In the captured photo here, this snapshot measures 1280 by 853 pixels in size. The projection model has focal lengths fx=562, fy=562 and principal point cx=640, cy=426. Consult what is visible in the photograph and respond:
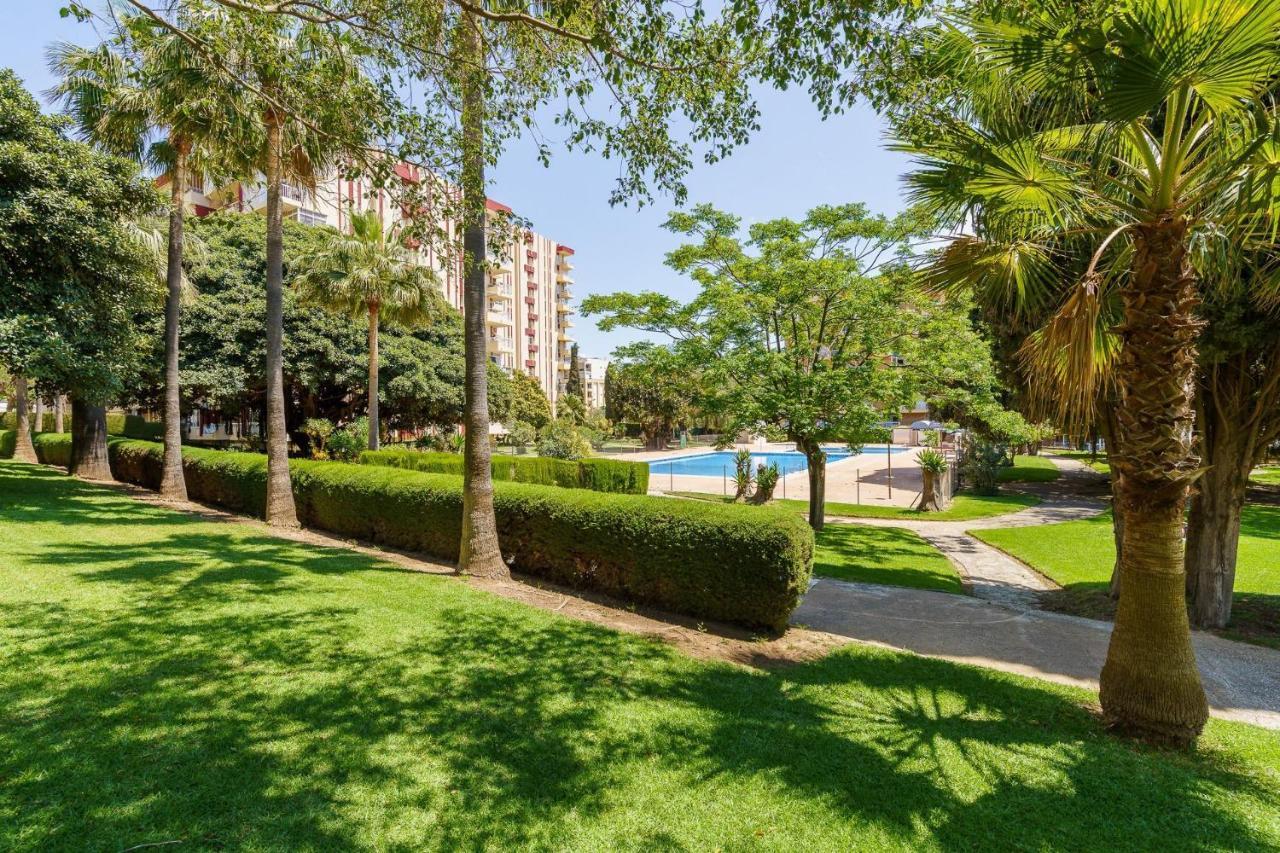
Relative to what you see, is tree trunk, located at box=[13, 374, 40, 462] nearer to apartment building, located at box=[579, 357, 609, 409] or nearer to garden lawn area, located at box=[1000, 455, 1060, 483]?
garden lawn area, located at box=[1000, 455, 1060, 483]

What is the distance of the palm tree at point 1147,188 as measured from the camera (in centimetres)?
352

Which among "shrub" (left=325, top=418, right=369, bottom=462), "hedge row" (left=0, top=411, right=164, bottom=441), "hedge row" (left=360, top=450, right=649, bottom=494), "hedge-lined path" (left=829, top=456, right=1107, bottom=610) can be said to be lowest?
"hedge-lined path" (left=829, top=456, right=1107, bottom=610)

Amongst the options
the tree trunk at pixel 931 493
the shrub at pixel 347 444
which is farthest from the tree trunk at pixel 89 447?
the tree trunk at pixel 931 493

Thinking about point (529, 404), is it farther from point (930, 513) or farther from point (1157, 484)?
point (1157, 484)

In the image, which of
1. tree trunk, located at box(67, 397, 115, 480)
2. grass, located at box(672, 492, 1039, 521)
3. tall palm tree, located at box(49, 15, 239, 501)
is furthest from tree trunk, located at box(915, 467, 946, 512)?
tree trunk, located at box(67, 397, 115, 480)

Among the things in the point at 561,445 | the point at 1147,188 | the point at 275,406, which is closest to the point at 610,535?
the point at 1147,188

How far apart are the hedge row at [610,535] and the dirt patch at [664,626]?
176 mm

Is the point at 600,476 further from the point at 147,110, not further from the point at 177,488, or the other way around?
the point at 147,110

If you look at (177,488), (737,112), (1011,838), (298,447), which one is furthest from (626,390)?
(1011,838)

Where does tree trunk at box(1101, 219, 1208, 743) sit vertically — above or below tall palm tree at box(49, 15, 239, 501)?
below

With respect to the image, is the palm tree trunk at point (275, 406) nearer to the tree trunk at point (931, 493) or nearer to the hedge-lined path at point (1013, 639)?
the hedge-lined path at point (1013, 639)

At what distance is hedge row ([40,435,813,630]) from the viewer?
20.8ft

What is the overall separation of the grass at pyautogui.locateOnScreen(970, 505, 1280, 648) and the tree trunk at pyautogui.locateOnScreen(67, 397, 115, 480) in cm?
2568

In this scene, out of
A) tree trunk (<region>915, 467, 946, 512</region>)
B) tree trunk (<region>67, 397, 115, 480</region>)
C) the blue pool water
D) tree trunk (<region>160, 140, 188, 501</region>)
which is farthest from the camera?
the blue pool water
